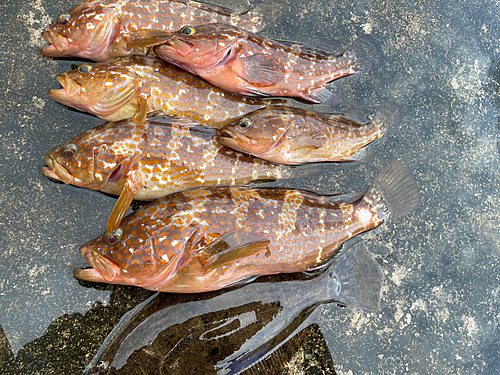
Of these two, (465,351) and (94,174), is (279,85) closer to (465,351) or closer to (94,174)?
(94,174)

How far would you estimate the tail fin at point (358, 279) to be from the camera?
3.57m

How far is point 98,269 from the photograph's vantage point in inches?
119

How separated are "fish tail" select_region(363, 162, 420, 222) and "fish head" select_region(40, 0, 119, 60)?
2.80 metres

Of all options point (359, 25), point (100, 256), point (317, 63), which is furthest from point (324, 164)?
point (100, 256)

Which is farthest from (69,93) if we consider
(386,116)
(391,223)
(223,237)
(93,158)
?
(391,223)

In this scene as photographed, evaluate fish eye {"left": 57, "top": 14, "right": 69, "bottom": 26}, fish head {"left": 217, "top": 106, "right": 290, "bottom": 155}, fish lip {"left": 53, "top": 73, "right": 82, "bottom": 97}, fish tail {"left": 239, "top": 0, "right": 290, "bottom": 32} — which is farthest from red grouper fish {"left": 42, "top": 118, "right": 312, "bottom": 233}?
fish tail {"left": 239, "top": 0, "right": 290, "bottom": 32}

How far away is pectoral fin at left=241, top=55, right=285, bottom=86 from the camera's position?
357 cm

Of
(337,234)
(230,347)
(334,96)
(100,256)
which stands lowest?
(230,347)

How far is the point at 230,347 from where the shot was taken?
10.1 feet

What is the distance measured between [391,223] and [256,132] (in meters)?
1.60

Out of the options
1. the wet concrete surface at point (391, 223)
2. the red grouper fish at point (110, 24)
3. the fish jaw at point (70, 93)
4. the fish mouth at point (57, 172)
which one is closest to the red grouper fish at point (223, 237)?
the wet concrete surface at point (391, 223)

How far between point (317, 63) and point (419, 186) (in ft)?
5.20

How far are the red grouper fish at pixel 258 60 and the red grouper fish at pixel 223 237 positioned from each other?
38.8 inches

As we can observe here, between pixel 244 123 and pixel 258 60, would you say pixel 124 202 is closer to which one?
pixel 244 123
